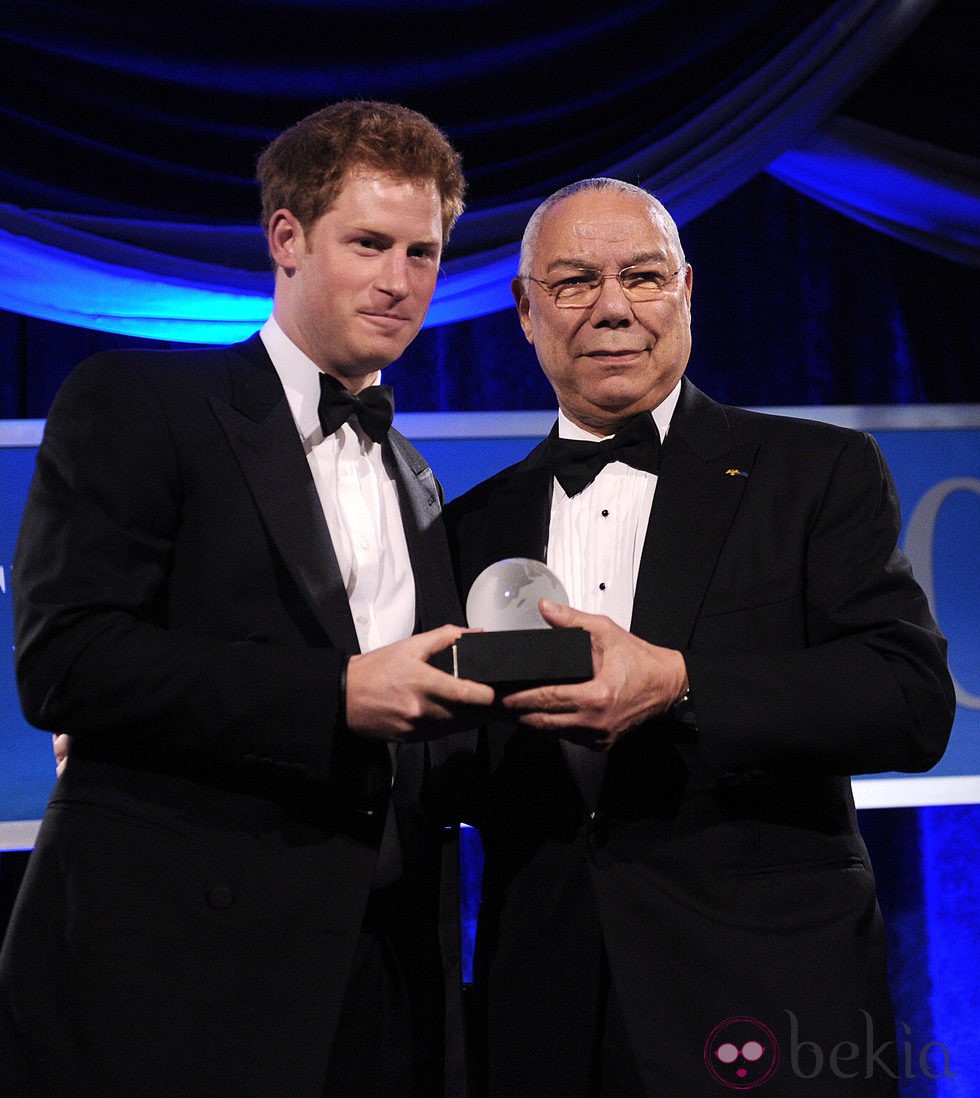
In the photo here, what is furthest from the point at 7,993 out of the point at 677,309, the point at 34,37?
the point at 34,37

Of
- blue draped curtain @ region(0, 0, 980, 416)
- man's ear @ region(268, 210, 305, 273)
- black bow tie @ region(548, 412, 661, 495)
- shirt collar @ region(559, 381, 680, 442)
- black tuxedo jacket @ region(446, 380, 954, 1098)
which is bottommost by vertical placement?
black tuxedo jacket @ region(446, 380, 954, 1098)

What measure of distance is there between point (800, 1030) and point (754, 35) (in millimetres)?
2455

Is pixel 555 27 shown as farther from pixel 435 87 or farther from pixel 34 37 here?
pixel 34 37

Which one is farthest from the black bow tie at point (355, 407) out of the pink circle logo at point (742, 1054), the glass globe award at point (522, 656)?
the pink circle logo at point (742, 1054)

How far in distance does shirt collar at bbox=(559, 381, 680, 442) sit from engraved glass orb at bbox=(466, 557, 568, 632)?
61cm

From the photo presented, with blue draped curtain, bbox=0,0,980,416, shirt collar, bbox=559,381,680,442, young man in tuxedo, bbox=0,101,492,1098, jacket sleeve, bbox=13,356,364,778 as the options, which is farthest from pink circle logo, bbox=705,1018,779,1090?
blue draped curtain, bbox=0,0,980,416

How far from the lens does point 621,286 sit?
2.22 metres

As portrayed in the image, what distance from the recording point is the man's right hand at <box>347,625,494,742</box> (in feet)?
4.90


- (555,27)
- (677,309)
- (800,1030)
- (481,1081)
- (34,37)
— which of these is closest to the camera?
(800,1030)

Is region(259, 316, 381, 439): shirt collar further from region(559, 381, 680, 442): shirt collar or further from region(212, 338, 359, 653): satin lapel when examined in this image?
region(559, 381, 680, 442): shirt collar

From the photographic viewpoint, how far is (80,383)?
1709 millimetres

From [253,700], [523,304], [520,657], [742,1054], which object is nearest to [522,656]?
[520,657]

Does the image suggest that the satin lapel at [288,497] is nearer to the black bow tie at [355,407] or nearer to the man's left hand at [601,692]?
the black bow tie at [355,407]

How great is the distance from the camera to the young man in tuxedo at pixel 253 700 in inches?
60.2
